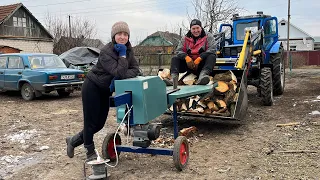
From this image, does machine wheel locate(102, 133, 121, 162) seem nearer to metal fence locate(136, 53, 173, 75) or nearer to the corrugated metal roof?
metal fence locate(136, 53, 173, 75)

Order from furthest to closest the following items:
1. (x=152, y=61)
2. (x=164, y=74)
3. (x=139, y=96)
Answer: (x=152, y=61)
(x=164, y=74)
(x=139, y=96)

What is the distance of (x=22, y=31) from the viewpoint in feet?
109

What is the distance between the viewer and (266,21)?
10.5 metres

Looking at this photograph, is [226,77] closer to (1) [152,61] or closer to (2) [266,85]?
(2) [266,85]

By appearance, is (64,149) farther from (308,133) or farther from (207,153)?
(308,133)

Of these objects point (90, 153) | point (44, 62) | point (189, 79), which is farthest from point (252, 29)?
point (90, 153)

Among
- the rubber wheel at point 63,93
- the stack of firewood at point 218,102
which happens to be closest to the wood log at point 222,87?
the stack of firewood at point 218,102

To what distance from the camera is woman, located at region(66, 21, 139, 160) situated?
4.08m

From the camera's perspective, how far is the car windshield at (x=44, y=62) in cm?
1147

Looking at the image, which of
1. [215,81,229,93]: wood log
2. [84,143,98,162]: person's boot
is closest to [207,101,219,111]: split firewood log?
[215,81,229,93]: wood log

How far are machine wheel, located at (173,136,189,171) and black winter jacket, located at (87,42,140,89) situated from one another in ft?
3.32

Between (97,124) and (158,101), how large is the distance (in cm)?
83

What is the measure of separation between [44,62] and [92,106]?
8.12m

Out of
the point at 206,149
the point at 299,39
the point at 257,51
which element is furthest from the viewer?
the point at 299,39
